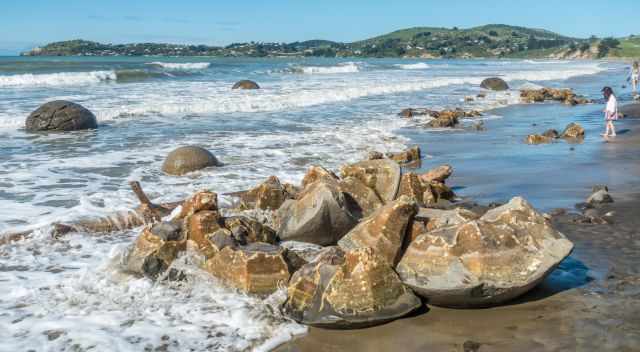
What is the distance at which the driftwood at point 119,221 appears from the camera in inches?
235

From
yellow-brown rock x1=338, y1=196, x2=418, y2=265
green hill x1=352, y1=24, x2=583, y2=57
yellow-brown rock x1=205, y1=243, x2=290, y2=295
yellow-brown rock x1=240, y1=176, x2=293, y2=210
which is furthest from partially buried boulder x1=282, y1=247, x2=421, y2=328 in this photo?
green hill x1=352, y1=24, x2=583, y2=57

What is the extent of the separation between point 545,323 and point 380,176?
110 inches

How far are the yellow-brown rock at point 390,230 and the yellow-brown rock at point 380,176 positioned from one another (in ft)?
4.92

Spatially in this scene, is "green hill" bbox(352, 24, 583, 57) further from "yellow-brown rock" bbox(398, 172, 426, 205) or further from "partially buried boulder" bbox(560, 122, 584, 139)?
"yellow-brown rock" bbox(398, 172, 426, 205)

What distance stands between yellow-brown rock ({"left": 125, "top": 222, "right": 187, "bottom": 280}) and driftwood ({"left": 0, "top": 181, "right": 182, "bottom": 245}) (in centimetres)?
134

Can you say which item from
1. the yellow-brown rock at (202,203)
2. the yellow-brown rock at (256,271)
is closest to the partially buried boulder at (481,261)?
the yellow-brown rock at (256,271)

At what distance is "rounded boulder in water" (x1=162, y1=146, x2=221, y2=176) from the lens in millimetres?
8969

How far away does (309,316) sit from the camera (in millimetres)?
3924

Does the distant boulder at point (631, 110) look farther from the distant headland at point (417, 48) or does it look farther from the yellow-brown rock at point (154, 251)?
the distant headland at point (417, 48)

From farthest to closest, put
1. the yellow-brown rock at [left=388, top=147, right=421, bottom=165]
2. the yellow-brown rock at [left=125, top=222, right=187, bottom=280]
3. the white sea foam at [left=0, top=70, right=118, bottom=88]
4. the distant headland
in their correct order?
the distant headland → the white sea foam at [left=0, top=70, right=118, bottom=88] → the yellow-brown rock at [left=388, top=147, right=421, bottom=165] → the yellow-brown rock at [left=125, top=222, right=187, bottom=280]

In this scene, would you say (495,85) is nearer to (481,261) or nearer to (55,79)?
(55,79)

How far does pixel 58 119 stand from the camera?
14.0 metres

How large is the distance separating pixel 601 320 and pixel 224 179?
5.82 metres

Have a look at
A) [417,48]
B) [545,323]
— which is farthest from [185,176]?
[417,48]
